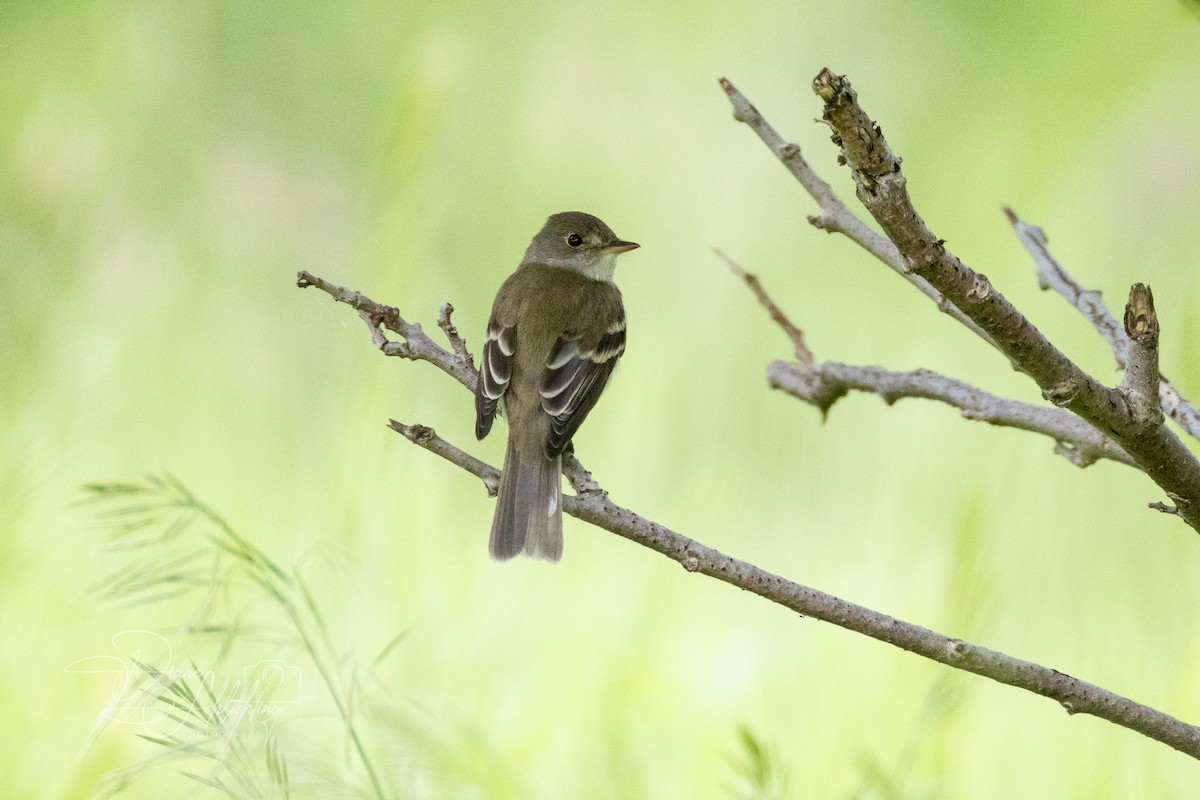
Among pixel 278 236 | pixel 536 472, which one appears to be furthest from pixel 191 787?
pixel 278 236

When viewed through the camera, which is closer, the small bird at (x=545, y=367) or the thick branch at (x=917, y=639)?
the thick branch at (x=917, y=639)

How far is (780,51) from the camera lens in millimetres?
6367

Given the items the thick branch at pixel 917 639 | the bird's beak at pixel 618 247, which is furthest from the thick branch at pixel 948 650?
the bird's beak at pixel 618 247

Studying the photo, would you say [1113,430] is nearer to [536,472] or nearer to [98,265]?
[536,472]

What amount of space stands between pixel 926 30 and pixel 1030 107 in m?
0.69

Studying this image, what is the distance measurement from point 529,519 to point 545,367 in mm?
650

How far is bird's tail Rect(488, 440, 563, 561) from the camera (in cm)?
367

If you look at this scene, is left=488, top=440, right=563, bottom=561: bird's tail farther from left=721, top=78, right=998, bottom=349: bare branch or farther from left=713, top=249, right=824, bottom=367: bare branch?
left=721, top=78, right=998, bottom=349: bare branch

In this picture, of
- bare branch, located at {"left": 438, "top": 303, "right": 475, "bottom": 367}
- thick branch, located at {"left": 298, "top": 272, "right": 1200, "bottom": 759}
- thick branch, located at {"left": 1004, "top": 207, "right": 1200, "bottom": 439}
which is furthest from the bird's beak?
thick branch, located at {"left": 298, "top": 272, "right": 1200, "bottom": 759}

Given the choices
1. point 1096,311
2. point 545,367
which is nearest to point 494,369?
point 545,367

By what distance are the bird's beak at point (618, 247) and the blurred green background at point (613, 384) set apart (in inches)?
17.7

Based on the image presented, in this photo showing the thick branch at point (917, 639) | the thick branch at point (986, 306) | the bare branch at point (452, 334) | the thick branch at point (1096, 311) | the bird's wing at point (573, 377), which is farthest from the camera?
the bird's wing at point (573, 377)

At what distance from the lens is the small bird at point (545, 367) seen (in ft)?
12.2

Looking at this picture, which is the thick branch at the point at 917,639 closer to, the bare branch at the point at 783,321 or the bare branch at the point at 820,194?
the bare branch at the point at 820,194
